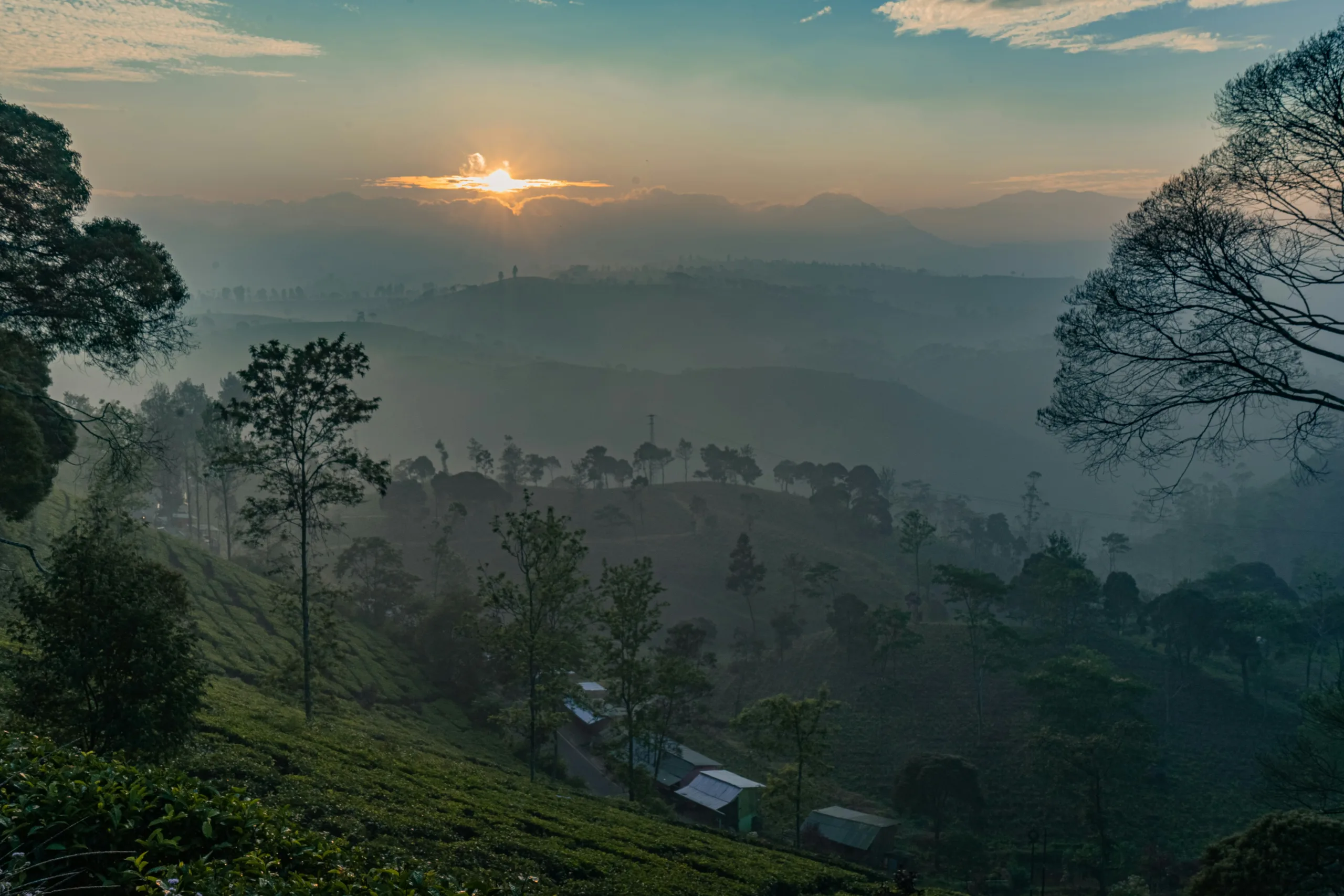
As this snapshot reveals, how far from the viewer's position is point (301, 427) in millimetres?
24391

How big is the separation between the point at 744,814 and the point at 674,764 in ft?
24.5

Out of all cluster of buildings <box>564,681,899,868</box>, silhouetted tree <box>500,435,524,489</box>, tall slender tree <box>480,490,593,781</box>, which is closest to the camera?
tall slender tree <box>480,490,593,781</box>

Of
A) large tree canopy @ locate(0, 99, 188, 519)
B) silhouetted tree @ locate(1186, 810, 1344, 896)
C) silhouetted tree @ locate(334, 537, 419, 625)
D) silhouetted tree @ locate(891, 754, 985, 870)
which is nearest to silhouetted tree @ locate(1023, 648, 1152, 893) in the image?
silhouetted tree @ locate(891, 754, 985, 870)

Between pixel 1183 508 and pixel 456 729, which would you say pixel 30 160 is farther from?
pixel 1183 508

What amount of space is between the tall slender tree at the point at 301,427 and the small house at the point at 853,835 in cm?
2941

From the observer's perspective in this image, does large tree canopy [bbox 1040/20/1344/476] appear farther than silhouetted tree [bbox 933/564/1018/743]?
No

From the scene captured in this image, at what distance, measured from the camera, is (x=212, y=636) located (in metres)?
40.1

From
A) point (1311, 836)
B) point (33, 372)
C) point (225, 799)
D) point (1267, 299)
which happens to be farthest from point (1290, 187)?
point (33, 372)

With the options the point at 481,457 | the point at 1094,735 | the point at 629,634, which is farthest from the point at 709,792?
the point at 481,457

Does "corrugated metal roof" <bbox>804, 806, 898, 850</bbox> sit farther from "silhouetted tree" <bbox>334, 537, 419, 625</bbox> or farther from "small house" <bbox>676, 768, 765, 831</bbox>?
"silhouetted tree" <bbox>334, 537, 419, 625</bbox>

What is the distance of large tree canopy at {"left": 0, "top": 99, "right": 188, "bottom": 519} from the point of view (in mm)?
17344

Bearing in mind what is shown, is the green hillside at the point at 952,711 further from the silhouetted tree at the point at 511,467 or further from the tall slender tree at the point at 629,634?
the silhouetted tree at the point at 511,467

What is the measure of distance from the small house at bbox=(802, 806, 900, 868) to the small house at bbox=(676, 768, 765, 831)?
2.94 meters

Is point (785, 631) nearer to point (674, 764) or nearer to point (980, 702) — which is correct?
point (980, 702)
